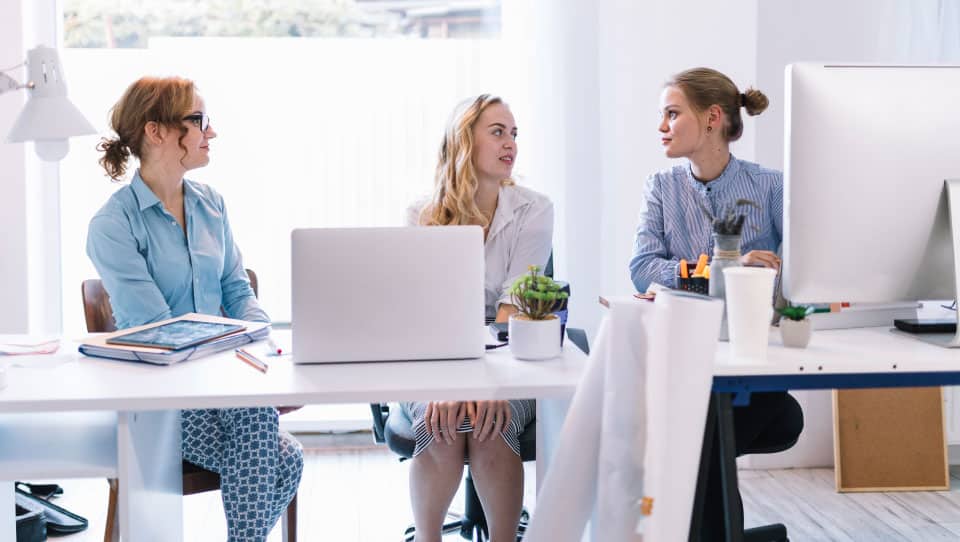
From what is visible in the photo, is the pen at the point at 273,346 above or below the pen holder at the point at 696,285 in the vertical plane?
below

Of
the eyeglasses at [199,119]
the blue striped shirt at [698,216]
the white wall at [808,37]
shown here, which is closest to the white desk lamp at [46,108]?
the eyeglasses at [199,119]

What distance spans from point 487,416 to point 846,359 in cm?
81

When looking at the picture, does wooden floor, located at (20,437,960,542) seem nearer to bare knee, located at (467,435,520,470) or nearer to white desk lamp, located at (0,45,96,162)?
bare knee, located at (467,435,520,470)

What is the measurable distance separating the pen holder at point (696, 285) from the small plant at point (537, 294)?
0.28 metres

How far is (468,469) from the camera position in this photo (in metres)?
2.51

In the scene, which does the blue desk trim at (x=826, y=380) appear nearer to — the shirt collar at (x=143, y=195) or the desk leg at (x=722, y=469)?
the desk leg at (x=722, y=469)

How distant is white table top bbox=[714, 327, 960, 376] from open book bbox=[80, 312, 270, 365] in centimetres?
102

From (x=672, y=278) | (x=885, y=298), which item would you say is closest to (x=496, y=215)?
(x=672, y=278)

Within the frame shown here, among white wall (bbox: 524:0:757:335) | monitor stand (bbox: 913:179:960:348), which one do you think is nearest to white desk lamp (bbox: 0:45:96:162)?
monitor stand (bbox: 913:179:960:348)

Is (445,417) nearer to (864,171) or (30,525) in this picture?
(864,171)

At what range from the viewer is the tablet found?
1.89 metres

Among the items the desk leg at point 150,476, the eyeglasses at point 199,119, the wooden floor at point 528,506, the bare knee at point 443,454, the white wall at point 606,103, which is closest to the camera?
the desk leg at point 150,476

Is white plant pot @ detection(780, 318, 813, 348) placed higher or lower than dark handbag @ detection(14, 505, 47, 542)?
higher

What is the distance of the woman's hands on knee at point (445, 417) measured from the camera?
7.09 ft
